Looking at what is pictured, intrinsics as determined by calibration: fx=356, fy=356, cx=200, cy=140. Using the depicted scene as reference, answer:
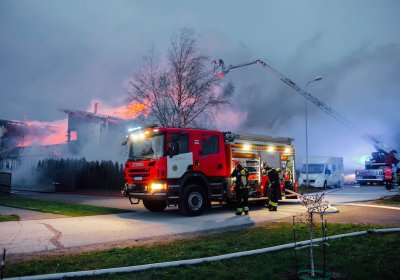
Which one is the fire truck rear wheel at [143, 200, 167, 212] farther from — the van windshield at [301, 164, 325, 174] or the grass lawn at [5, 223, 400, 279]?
the van windshield at [301, 164, 325, 174]

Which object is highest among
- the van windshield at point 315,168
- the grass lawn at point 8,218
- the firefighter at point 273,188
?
the van windshield at point 315,168

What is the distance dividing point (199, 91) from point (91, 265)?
20.4m

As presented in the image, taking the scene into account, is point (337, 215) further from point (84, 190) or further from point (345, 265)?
point (84, 190)

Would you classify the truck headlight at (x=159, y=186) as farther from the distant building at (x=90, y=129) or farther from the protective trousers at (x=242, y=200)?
the distant building at (x=90, y=129)

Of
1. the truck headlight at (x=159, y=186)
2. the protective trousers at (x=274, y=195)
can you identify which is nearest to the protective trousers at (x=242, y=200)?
the protective trousers at (x=274, y=195)

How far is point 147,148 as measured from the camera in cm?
1188

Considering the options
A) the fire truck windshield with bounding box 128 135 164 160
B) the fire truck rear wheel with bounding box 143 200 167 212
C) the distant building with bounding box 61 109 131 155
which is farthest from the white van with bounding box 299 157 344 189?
the fire truck windshield with bounding box 128 135 164 160

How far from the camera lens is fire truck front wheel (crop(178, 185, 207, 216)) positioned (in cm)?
1161

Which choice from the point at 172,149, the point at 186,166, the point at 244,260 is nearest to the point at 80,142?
the point at 186,166

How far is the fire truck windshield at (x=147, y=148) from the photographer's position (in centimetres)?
1152

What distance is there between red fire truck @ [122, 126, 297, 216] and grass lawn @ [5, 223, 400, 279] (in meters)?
4.14

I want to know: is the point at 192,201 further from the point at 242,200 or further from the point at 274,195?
the point at 274,195

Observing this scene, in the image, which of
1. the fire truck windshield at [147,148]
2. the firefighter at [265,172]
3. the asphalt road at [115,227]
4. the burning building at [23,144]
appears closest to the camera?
the asphalt road at [115,227]

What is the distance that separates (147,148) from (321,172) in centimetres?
2033
